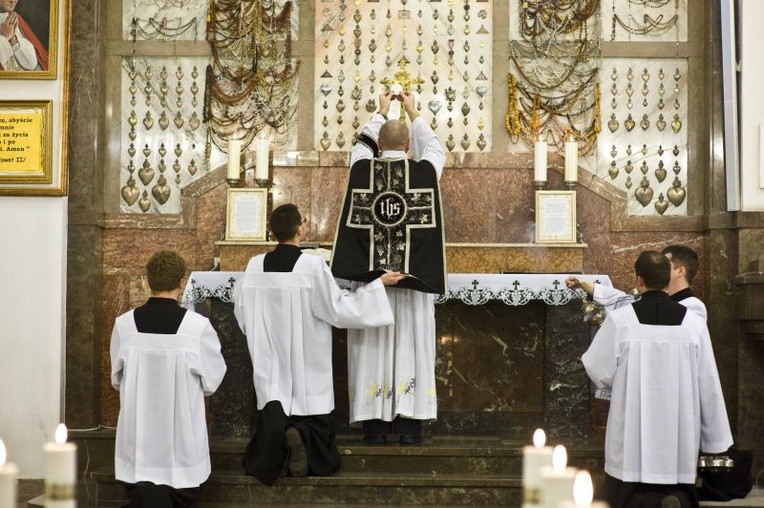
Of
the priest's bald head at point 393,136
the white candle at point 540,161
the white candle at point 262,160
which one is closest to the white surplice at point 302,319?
the priest's bald head at point 393,136

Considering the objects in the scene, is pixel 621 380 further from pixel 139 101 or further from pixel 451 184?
pixel 139 101

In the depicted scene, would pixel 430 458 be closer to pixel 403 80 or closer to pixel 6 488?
pixel 403 80

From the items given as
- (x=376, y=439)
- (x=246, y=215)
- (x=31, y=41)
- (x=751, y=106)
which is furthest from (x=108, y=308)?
(x=751, y=106)

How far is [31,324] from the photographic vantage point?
7824 millimetres

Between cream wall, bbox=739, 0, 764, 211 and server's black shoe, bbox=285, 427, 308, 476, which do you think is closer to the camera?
server's black shoe, bbox=285, 427, 308, 476

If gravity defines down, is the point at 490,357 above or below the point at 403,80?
below

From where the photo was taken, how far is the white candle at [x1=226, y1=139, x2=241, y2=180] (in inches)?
313

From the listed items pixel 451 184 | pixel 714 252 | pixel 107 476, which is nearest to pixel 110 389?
pixel 107 476

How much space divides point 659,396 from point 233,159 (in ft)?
13.2

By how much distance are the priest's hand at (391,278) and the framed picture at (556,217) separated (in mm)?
1732

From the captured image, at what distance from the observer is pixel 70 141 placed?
808 cm

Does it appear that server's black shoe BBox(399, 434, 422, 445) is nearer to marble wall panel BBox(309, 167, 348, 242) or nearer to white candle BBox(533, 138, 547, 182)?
marble wall panel BBox(309, 167, 348, 242)

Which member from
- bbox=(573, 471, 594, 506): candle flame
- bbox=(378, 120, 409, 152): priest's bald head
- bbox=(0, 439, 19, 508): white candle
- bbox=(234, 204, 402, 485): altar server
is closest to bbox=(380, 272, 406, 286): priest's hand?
bbox=(234, 204, 402, 485): altar server

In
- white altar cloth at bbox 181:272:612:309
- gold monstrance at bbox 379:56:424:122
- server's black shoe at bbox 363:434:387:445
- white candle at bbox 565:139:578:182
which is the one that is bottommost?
server's black shoe at bbox 363:434:387:445
